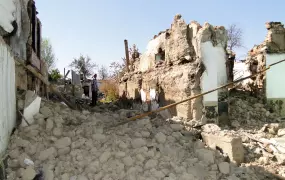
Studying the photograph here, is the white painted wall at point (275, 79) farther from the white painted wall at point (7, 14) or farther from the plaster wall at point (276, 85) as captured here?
the white painted wall at point (7, 14)

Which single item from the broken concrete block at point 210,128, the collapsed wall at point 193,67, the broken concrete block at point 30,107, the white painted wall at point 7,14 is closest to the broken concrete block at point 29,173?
the broken concrete block at point 30,107

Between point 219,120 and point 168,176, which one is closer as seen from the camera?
point 168,176

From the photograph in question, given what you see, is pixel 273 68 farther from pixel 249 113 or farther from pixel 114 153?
pixel 114 153

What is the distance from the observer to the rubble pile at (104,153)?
3520 millimetres

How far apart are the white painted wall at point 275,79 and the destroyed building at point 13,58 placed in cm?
571

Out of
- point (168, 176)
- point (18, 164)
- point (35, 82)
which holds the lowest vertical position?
point (168, 176)

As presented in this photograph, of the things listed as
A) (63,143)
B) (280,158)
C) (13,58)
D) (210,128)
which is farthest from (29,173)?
(280,158)

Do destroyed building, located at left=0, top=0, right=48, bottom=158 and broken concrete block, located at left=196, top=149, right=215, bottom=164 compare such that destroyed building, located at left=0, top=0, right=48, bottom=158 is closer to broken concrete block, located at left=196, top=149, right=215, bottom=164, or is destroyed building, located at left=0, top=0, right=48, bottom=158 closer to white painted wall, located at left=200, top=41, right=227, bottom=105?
broken concrete block, located at left=196, top=149, right=215, bottom=164

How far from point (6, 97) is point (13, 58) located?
87 cm

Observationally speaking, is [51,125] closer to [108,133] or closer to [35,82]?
[108,133]

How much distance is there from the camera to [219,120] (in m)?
6.36

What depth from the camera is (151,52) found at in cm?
862

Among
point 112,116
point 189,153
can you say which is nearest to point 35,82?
point 112,116

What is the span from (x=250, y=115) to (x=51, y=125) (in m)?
5.00
